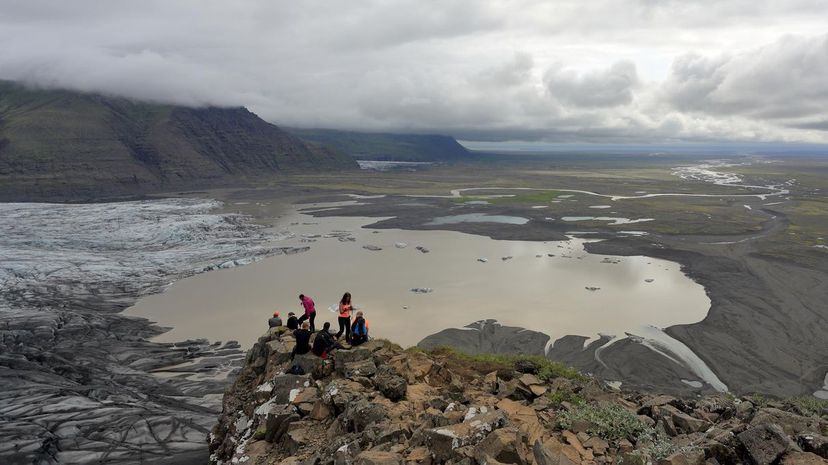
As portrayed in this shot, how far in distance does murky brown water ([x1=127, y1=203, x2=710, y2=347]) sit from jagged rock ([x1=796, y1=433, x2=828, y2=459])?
2401 centimetres

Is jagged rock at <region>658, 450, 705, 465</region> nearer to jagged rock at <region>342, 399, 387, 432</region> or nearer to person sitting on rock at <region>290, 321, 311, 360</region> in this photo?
jagged rock at <region>342, 399, 387, 432</region>

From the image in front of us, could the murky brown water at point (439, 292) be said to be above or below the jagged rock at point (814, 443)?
below

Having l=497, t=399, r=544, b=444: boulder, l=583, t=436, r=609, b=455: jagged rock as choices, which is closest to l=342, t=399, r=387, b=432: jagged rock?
l=497, t=399, r=544, b=444: boulder

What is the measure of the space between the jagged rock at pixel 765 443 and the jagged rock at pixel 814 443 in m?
0.58

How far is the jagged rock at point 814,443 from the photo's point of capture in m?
9.49

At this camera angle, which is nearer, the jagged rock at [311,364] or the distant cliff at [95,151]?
the jagged rock at [311,364]

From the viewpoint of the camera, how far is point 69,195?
119 metres

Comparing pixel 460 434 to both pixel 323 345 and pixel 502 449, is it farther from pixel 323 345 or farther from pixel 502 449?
pixel 323 345

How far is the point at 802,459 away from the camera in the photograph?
8.85 m

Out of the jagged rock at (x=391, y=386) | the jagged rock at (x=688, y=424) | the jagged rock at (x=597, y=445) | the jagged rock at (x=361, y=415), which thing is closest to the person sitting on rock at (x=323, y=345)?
the jagged rock at (x=391, y=386)

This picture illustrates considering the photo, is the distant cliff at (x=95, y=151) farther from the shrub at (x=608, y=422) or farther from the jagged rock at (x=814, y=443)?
the jagged rock at (x=814, y=443)

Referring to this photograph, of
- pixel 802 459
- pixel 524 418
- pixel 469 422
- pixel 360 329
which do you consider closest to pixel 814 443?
pixel 802 459

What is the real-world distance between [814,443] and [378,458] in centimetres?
883

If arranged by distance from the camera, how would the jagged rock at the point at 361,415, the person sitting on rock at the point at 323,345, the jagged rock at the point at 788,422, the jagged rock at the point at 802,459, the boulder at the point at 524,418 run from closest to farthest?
the jagged rock at the point at 802,459 < the boulder at the point at 524,418 < the jagged rock at the point at 788,422 < the jagged rock at the point at 361,415 < the person sitting on rock at the point at 323,345
